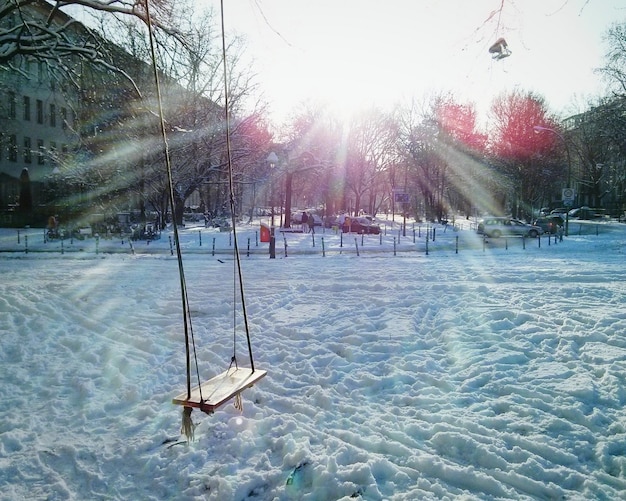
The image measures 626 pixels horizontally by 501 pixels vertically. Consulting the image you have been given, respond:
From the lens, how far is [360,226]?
37250mm

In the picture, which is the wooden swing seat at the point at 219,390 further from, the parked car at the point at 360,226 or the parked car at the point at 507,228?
the parked car at the point at 360,226

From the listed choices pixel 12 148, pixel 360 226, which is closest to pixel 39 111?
pixel 12 148

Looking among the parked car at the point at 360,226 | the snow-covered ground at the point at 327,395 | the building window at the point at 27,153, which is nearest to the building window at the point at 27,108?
the building window at the point at 27,153

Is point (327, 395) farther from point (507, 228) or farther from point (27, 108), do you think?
point (27, 108)

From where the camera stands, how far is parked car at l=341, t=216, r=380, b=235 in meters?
37.1

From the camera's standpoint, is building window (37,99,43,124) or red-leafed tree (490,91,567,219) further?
building window (37,99,43,124)

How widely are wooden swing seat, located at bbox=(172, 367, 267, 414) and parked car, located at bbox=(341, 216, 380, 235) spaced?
3215 centimetres

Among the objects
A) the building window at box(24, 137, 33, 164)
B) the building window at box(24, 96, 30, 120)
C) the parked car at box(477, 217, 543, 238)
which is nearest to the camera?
the parked car at box(477, 217, 543, 238)

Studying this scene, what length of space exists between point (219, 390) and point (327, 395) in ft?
6.01

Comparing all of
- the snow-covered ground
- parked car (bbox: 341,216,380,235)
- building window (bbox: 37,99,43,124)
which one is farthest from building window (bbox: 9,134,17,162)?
the snow-covered ground

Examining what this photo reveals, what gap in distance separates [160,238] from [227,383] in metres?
27.5

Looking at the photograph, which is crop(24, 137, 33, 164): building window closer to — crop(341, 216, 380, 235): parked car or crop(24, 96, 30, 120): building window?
crop(24, 96, 30, 120): building window

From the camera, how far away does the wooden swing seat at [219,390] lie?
4066 millimetres

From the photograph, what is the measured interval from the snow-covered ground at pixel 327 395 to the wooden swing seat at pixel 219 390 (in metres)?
0.64
